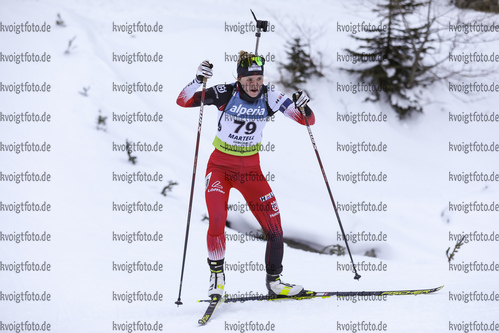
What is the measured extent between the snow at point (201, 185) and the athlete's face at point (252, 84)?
220cm

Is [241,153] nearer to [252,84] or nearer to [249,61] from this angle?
[252,84]

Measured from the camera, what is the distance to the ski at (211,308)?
423cm

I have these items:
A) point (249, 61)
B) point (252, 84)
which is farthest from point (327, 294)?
point (249, 61)

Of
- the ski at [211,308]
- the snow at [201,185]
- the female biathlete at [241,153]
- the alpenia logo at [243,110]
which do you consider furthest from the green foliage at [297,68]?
the ski at [211,308]

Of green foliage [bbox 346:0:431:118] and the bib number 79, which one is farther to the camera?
green foliage [bbox 346:0:431:118]

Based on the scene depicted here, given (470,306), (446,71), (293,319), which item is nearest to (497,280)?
(470,306)

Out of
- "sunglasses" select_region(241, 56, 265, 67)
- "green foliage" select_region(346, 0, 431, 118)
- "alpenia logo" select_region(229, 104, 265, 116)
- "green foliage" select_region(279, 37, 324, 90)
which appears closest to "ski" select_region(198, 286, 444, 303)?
"alpenia logo" select_region(229, 104, 265, 116)

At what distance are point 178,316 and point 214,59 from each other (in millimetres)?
9319

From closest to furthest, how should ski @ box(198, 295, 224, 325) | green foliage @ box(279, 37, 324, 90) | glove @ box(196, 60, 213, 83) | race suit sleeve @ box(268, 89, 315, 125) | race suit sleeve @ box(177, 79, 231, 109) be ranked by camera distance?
ski @ box(198, 295, 224, 325), glove @ box(196, 60, 213, 83), race suit sleeve @ box(177, 79, 231, 109), race suit sleeve @ box(268, 89, 315, 125), green foliage @ box(279, 37, 324, 90)

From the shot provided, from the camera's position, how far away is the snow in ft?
15.5

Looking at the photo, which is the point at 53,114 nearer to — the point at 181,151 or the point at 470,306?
the point at 181,151

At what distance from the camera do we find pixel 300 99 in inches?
187

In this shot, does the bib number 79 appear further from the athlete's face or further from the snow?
the snow

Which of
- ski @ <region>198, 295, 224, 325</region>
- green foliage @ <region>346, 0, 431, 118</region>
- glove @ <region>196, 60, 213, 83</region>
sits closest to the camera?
ski @ <region>198, 295, 224, 325</region>
